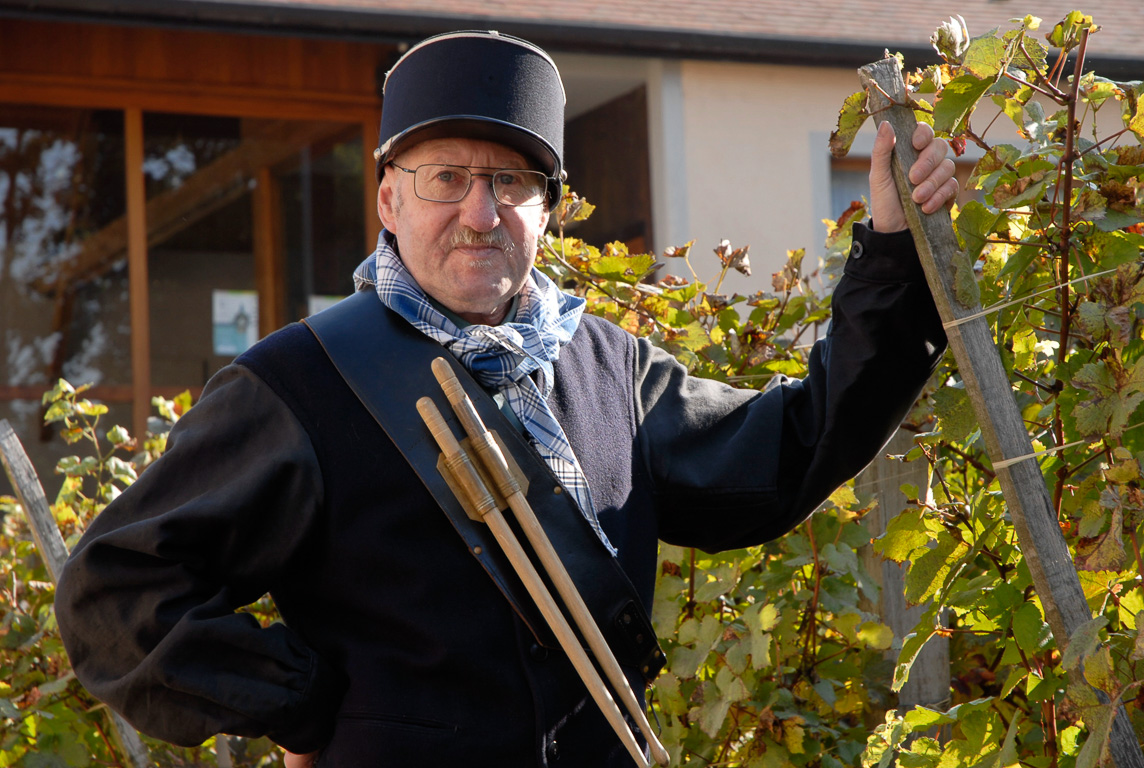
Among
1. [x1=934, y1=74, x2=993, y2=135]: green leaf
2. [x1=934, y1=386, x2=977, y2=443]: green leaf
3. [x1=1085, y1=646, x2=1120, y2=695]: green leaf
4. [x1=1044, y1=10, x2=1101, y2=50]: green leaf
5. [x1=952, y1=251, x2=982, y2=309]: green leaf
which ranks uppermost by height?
[x1=1044, y1=10, x2=1101, y2=50]: green leaf

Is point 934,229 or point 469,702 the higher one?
point 934,229

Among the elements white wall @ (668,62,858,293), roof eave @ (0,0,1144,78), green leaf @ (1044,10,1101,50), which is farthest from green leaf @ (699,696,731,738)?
white wall @ (668,62,858,293)

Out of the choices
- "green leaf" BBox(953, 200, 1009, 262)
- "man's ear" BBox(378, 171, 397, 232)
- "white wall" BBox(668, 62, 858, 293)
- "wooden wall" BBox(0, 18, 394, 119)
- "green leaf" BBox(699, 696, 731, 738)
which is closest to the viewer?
"green leaf" BBox(953, 200, 1009, 262)

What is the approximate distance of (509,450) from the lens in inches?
74.3

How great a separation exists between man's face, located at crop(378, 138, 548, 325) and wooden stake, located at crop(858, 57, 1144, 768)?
0.60 meters

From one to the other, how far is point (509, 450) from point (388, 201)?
19.4 inches

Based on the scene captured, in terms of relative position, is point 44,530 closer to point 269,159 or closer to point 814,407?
point 814,407

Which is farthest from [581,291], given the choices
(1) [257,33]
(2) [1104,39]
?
(2) [1104,39]

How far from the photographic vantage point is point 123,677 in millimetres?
1758

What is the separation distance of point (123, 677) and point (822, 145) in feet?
20.4

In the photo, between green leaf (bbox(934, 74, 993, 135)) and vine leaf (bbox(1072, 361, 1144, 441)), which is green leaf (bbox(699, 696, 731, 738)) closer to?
vine leaf (bbox(1072, 361, 1144, 441))

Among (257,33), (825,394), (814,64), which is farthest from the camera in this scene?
(814,64)

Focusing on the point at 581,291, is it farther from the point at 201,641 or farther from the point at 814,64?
the point at 814,64

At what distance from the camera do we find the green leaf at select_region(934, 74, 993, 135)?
160cm
